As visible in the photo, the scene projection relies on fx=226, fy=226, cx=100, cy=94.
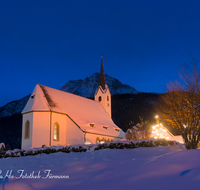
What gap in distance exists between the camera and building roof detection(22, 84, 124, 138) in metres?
27.2

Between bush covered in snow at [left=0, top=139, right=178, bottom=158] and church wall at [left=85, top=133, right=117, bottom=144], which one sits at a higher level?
church wall at [left=85, top=133, right=117, bottom=144]

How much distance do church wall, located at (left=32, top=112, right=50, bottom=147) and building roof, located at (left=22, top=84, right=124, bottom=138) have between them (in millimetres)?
807

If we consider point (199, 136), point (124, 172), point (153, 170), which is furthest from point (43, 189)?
point (199, 136)

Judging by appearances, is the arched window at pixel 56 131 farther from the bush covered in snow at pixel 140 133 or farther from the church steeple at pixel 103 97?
the church steeple at pixel 103 97

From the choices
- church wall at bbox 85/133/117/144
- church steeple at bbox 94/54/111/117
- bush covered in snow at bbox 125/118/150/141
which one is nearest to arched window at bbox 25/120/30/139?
church wall at bbox 85/133/117/144

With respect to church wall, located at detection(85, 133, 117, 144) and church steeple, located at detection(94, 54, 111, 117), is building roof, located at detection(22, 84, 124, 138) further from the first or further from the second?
church steeple, located at detection(94, 54, 111, 117)

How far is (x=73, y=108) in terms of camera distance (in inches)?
1220

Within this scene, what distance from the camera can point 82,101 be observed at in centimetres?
3462

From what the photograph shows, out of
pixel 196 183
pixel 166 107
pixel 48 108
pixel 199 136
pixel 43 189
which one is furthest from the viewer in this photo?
pixel 48 108

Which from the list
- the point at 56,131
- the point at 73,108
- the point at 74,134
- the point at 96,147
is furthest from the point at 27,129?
the point at 96,147

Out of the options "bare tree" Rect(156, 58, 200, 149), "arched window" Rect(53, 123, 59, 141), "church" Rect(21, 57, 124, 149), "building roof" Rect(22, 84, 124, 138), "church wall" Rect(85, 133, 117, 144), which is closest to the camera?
"bare tree" Rect(156, 58, 200, 149)

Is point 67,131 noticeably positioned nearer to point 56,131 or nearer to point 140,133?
point 56,131

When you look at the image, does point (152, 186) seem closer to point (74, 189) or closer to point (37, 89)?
point (74, 189)

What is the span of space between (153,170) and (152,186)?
134 centimetres
